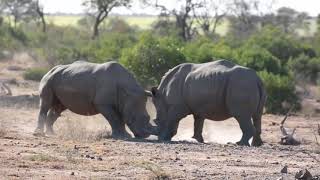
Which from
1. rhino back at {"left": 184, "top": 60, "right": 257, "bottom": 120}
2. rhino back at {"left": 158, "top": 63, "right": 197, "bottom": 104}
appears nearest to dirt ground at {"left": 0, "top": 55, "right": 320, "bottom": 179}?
rhino back at {"left": 158, "top": 63, "right": 197, "bottom": 104}

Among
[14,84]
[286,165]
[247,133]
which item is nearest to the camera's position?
[286,165]

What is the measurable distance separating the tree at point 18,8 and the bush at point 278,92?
1656 inches

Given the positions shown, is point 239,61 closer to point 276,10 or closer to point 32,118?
point 32,118

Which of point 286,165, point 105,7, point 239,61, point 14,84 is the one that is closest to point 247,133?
point 286,165

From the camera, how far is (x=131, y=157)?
583 inches

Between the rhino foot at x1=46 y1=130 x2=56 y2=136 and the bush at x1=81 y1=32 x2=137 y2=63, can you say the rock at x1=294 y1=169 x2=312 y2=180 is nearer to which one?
the rhino foot at x1=46 y1=130 x2=56 y2=136

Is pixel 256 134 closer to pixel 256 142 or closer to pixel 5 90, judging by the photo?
pixel 256 142

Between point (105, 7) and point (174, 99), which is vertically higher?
point (174, 99)

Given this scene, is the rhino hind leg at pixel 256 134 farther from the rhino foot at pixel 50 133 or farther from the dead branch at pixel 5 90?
the dead branch at pixel 5 90

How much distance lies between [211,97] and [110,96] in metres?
2.09

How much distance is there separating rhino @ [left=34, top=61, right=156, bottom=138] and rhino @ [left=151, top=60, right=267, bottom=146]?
478mm

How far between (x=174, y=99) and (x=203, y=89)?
0.80m

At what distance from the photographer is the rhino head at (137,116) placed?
18.9 metres

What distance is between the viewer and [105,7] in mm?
59688
